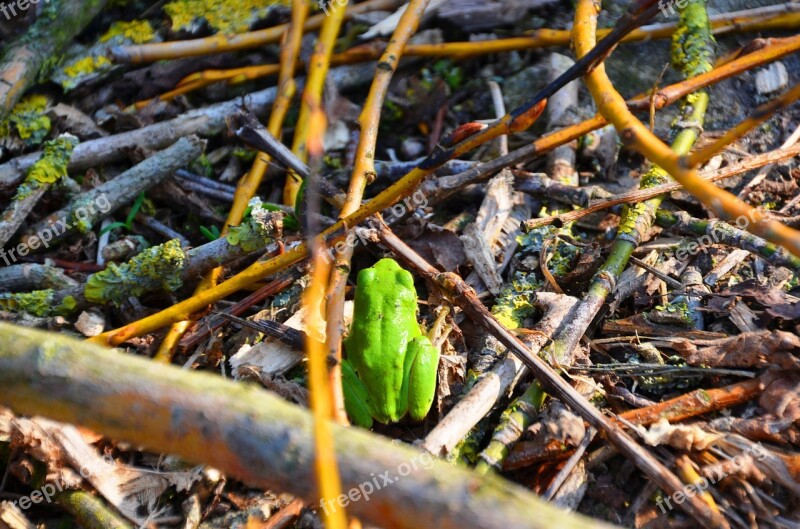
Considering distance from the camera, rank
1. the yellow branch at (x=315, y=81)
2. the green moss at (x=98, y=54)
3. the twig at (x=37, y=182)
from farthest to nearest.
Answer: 1. the green moss at (x=98, y=54)
2. the yellow branch at (x=315, y=81)
3. the twig at (x=37, y=182)

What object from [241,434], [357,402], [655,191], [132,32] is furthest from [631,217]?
[132,32]

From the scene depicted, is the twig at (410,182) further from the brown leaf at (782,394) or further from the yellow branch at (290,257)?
the brown leaf at (782,394)

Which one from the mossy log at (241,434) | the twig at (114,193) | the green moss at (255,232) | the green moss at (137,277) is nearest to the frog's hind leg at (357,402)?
the green moss at (255,232)

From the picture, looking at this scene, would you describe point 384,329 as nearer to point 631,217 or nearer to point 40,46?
point 631,217

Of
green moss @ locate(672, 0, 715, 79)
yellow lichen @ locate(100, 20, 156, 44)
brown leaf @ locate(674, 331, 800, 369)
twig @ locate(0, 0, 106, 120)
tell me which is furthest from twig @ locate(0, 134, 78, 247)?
green moss @ locate(672, 0, 715, 79)

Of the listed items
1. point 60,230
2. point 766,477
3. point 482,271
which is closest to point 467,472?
point 766,477

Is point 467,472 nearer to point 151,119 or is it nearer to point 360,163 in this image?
point 360,163
